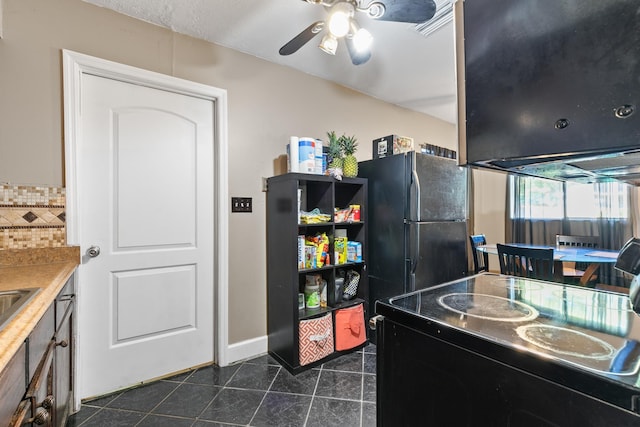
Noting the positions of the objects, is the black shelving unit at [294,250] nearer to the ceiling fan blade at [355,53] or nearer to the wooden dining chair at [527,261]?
the ceiling fan blade at [355,53]

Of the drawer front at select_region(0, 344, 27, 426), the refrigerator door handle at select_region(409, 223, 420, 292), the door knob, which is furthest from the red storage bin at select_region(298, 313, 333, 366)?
the drawer front at select_region(0, 344, 27, 426)

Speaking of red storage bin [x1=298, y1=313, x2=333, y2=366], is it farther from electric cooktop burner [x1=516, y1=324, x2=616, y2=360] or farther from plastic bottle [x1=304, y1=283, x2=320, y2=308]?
electric cooktop burner [x1=516, y1=324, x2=616, y2=360]

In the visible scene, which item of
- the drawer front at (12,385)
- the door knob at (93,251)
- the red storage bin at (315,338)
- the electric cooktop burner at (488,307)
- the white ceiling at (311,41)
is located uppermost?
the white ceiling at (311,41)

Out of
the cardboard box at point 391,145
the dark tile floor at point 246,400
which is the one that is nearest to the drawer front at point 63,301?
the dark tile floor at point 246,400

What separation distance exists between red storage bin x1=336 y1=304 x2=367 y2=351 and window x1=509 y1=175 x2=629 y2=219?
8.80 ft

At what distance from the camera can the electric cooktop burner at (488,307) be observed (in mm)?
857

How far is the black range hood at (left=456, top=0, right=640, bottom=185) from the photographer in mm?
528

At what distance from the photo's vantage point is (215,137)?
220cm

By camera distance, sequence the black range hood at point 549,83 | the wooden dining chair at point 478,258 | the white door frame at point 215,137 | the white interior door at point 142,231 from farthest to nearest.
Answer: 1. the wooden dining chair at point 478,258
2. the white interior door at point 142,231
3. the white door frame at point 215,137
4. the black range hood at point 549,83

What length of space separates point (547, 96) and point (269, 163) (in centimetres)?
203

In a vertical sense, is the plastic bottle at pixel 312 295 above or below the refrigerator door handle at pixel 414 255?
below

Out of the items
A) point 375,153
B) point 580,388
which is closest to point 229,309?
point 375,153

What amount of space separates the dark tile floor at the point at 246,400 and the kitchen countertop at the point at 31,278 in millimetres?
881

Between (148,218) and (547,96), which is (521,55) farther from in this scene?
(148,218)
